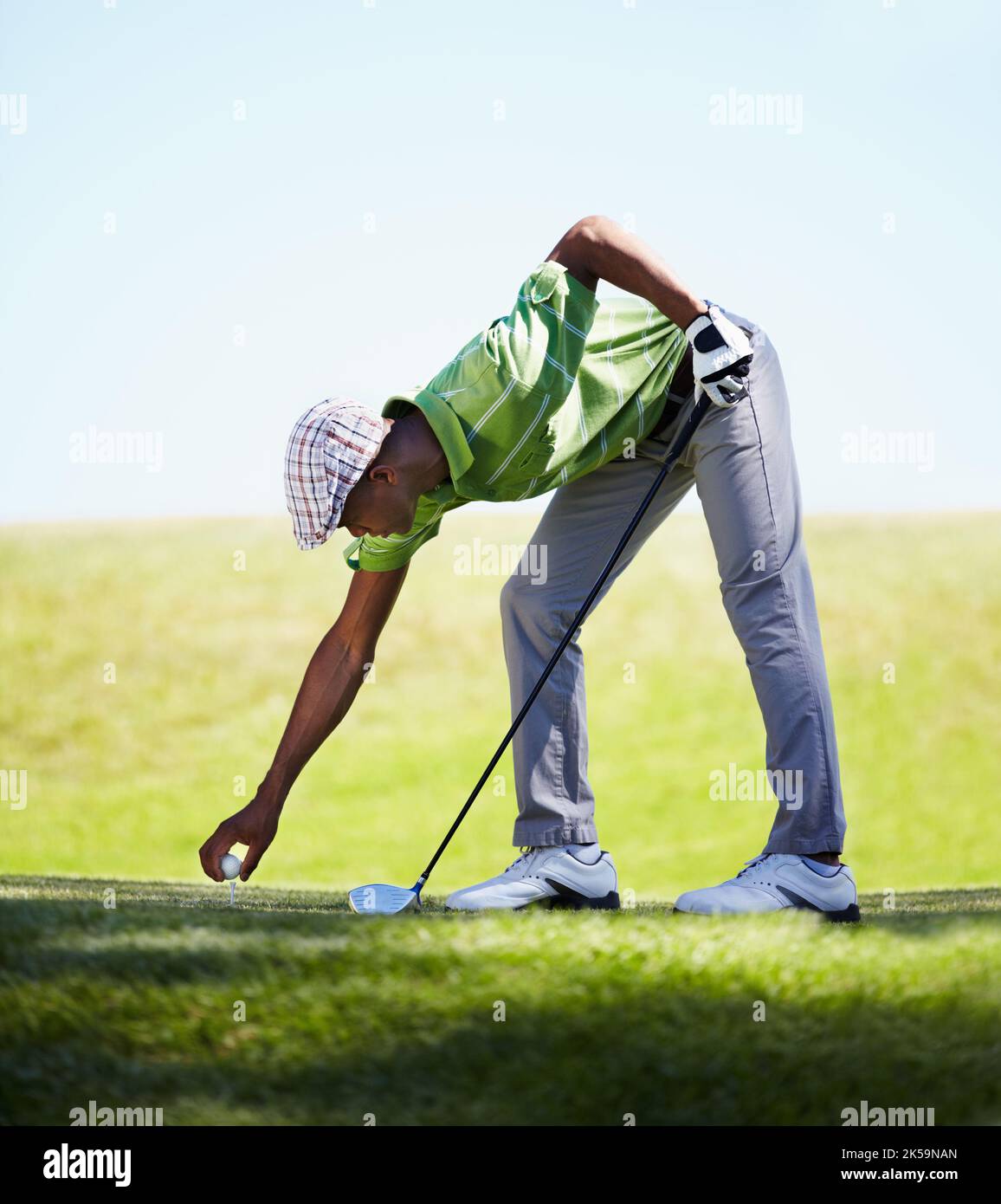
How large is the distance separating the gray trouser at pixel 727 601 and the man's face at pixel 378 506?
500 mm

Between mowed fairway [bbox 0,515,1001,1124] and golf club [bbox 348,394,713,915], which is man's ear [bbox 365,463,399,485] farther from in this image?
mowed fairway [bbox 0,515,1001,1124]

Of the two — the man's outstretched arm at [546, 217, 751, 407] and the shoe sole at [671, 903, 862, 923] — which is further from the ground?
the man's outstretched arm at [546, 217, 751, 407]

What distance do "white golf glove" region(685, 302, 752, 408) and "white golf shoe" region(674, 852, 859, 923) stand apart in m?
1.06

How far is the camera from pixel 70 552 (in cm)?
1667

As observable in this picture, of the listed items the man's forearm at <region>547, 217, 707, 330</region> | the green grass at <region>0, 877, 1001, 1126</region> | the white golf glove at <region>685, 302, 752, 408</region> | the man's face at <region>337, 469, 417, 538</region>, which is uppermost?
the man's forearm at <region>547, 217, 707, 330</region>

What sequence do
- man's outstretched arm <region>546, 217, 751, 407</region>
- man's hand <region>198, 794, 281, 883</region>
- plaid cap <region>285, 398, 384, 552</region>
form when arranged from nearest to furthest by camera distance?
plaid cap <region>285, 398, 384, 552</region> < man's outstretched arm <region>546, 217, 751, 407</region> < man's hand <region>198, 794, 281, 883</region>

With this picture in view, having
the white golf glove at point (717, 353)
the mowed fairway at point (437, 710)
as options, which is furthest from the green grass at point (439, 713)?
the white golf glove at point (717, 353)

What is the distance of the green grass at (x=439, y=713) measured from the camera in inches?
542

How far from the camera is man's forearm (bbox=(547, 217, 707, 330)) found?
2.92 metres

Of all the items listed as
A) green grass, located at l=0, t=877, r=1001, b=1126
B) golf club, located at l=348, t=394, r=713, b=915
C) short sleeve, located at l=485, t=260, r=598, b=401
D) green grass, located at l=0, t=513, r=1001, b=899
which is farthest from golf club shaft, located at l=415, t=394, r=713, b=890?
green grass, located at l=0, t=513, r=1001, b=899

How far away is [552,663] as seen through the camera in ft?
10.3

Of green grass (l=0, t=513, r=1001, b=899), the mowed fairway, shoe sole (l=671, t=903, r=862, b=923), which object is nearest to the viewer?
shoe sole (l=671, t=903, r=862, b=923)

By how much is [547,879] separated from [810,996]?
110 centimetres
